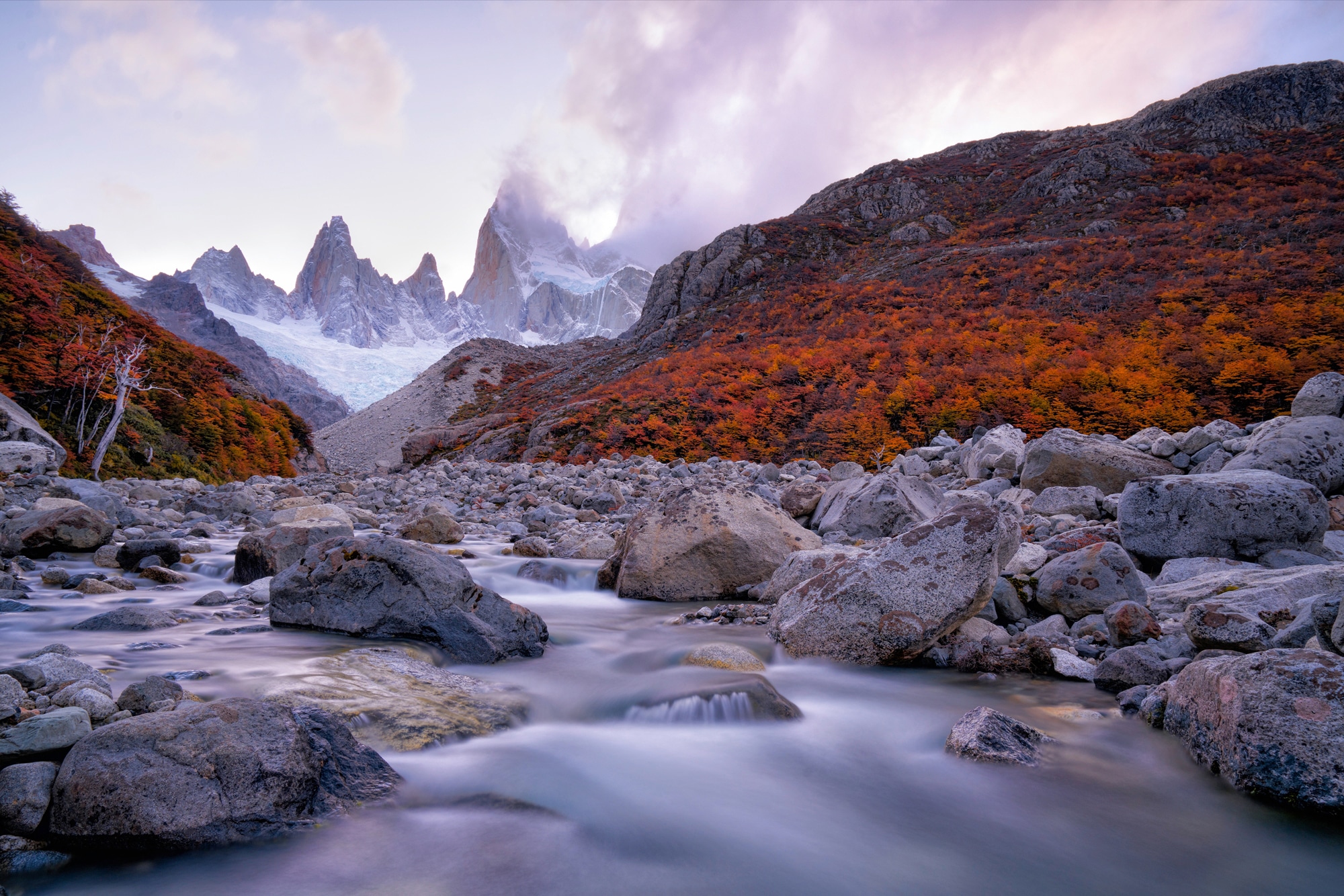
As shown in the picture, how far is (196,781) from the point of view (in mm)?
2260

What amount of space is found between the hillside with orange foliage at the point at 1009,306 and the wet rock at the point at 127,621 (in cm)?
1463

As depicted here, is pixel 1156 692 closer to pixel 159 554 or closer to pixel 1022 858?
pixel 1022 858

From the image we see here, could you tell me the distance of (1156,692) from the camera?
3.51 meters

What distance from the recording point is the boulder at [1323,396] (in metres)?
7.75

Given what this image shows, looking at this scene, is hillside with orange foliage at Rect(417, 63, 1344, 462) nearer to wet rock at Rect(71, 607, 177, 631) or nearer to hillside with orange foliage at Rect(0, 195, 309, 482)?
hillside with orange foliage at Rect(0, 195, 309, 482)

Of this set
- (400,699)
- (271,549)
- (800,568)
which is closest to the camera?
(400,699)

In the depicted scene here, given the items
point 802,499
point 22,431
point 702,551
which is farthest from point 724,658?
point 22,431

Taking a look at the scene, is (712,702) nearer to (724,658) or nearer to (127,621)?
(724,658)

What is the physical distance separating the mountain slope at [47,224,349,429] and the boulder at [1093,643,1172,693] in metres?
98.3

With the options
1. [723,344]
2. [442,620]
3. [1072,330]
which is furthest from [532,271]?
[442,620]

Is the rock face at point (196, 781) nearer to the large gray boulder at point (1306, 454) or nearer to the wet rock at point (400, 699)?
the wet rock at point (400, 699)

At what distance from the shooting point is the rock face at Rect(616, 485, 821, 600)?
6820 mm

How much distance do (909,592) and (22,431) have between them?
63.0 feet

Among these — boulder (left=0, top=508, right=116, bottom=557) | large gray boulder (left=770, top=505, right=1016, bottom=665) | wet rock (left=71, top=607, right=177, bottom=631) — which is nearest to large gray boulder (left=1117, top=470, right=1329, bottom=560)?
large gray boulder (left=770, top=505, right=1016, bottom=665)
